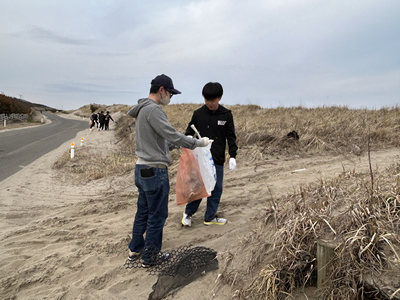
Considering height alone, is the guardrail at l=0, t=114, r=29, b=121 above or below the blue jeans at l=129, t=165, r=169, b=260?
above

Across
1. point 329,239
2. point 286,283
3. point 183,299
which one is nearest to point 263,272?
point 286,283

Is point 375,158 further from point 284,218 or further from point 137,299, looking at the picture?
point 137,299

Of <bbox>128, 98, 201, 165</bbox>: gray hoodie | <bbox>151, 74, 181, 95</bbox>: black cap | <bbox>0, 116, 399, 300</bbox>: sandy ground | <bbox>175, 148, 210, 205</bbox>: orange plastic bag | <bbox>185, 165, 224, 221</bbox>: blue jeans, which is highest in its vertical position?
<bbox>151, 74, 181, 95</bbox>: black cap

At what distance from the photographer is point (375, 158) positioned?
7.62 m

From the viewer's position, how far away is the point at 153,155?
2.85m

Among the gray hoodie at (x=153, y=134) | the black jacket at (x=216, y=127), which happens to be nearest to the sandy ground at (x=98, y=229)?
A: the black jacket at (x=216, y=127)

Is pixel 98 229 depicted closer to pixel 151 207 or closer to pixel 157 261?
pixel 157 261

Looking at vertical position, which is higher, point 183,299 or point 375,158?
point 375,158

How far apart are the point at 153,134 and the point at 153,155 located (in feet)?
0.70

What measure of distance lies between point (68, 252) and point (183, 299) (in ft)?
5.80

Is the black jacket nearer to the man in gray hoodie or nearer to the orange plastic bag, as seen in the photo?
the orange plastic bag

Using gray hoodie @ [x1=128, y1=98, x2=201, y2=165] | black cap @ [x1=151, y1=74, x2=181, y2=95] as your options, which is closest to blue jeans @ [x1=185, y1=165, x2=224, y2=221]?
gray hoodie @ [x1=128, y1=98, x2=201, y2=165]

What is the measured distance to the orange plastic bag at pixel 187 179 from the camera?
354 cm

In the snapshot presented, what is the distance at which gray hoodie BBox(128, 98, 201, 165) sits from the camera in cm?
276
